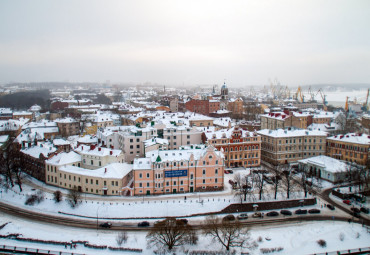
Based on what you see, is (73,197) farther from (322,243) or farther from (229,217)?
(322,243)

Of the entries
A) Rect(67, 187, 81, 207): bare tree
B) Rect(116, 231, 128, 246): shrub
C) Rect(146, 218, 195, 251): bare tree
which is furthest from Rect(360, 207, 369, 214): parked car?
Rect(67, 187, 81, 207): bare tree

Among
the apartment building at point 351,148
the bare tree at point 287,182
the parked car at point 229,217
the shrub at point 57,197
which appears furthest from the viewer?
the apartment building at point 351,148

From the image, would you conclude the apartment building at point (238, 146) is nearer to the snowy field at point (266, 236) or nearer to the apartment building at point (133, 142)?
the apartment building at point (133, 142)

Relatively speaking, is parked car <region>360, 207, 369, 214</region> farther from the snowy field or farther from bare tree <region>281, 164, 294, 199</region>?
bare tree <region>281, 164, 294, 199</region>

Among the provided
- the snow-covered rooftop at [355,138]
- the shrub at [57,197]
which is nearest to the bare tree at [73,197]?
the shrub at [57,197]

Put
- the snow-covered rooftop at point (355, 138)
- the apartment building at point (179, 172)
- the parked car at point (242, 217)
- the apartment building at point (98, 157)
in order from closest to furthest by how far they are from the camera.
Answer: the parked car at point (242, 217) → the apartment building at point (179, 172) → the apartment building at point (98, 157) → the snow-covered rooftop at point (355, 138)

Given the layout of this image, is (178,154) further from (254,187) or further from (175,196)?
(254,187)
